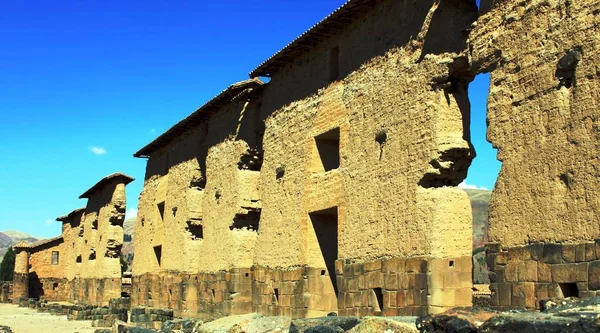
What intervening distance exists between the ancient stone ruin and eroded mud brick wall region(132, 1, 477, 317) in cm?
4

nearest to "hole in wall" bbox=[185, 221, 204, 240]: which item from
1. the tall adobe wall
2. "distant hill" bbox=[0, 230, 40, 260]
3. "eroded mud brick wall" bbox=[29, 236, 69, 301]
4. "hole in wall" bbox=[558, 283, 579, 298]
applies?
the tall adobe wall

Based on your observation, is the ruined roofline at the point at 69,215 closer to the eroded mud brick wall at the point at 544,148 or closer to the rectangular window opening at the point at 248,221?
the rectangular window opening at the point at 248,221

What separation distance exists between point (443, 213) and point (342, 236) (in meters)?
2.85

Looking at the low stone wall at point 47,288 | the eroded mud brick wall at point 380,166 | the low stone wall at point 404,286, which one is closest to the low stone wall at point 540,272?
the low stone wall at point 404,286

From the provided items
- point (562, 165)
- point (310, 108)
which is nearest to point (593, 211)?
point (562, 165)

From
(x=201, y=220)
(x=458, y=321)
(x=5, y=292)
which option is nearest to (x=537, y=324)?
(x=458, y=321)

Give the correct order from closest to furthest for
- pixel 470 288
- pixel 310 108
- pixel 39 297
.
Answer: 1. pixel 470 288
2. pixel 310 108
3. pixel 39 297

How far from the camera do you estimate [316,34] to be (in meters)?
14.7

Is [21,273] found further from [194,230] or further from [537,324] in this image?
[537,324]

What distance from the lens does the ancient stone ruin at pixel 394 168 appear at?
28.6 ft

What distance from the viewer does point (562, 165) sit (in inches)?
340

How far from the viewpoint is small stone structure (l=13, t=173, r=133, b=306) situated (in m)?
30.8

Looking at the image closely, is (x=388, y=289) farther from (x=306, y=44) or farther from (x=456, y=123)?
(x=306, y=44)

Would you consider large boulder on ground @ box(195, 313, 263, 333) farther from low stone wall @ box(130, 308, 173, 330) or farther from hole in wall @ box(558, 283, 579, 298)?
low stone wall @ box(130, 308, 173, 330)
